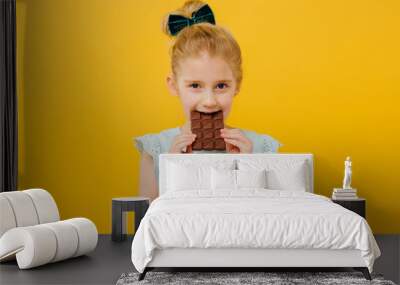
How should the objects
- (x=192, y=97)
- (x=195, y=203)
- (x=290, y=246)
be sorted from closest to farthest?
(x=290, y=246) < (x=195, y=203) < (x=192, y=97)

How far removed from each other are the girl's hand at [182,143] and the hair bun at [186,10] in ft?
3.73

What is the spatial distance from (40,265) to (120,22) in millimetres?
3062

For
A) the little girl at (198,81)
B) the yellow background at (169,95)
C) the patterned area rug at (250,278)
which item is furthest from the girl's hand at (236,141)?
the patterned area rug at (250,278)

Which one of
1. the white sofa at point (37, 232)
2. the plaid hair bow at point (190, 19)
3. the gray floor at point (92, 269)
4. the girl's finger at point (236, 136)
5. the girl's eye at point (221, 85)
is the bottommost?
the gray floor at point (92, 269)

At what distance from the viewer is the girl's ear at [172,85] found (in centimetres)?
743

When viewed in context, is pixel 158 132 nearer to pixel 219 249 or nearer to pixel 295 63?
pixel 295 63

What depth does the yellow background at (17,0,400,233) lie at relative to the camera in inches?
291

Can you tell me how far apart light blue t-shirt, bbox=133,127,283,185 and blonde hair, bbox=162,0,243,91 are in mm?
596

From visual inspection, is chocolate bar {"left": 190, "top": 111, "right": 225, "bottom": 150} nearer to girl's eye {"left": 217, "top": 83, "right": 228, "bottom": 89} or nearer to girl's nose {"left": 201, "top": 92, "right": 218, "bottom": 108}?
A: girl's nose {"left": 201, "top": 92, "right": 218, "bottom": 108}

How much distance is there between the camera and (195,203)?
17.6ft

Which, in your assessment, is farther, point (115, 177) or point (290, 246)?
point (115, 177)

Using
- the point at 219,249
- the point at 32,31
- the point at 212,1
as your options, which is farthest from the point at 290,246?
the point at 32,31

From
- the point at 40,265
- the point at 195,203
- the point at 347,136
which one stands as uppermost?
the point at 347,136

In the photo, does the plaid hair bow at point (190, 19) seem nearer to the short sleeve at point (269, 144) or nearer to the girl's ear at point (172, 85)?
the girl's ear at point (172, 85)
